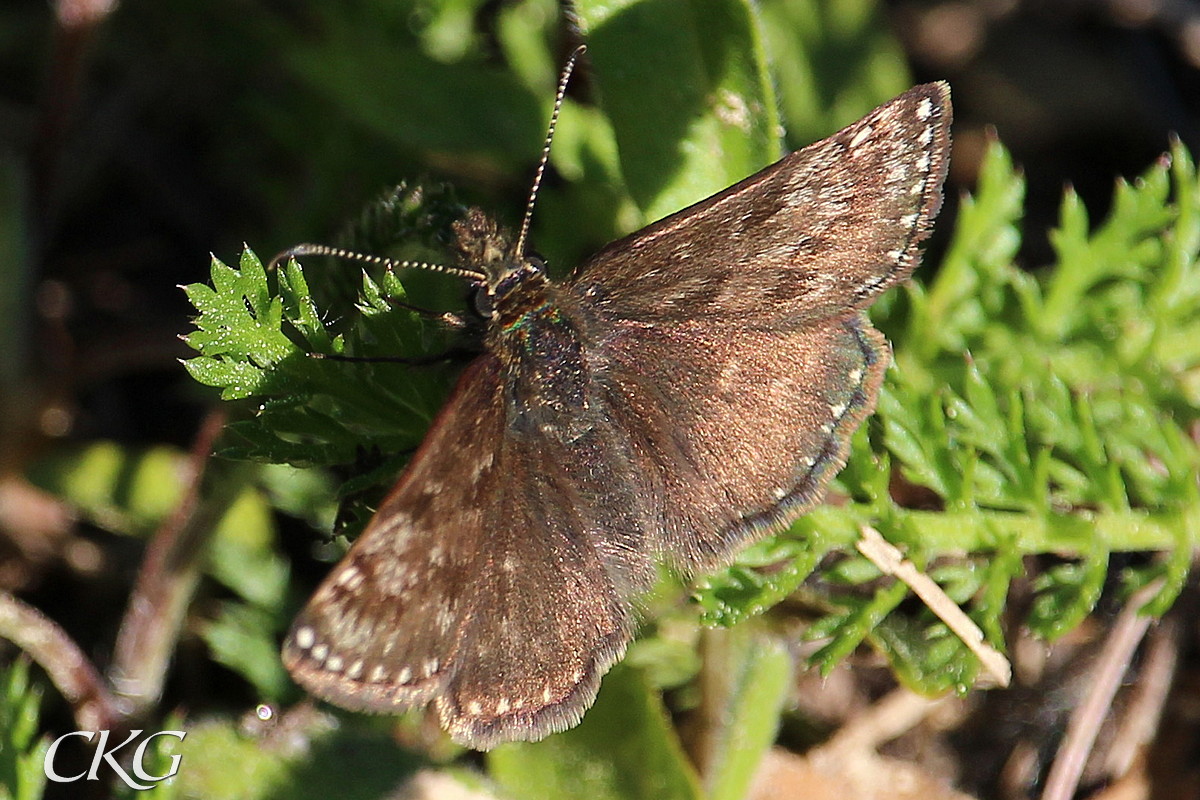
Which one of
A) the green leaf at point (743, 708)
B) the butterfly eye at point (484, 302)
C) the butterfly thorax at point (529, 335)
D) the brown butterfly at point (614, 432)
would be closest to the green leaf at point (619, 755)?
the green leaf at point (743, 708)

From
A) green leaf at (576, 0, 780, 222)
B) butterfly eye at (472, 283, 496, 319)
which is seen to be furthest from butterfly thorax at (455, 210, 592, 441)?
green leaf at (576, 0, 780, 222)

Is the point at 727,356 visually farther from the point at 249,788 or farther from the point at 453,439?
the point at 249,788

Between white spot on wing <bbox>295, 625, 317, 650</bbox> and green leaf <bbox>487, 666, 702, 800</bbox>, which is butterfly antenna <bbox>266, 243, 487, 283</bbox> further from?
green leaf <bbox>487, 666, 702, 800</bbox>

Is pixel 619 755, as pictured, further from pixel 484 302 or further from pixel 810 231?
pixel 810 231

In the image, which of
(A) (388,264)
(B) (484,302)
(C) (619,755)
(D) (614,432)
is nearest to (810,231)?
(D) (614,432)

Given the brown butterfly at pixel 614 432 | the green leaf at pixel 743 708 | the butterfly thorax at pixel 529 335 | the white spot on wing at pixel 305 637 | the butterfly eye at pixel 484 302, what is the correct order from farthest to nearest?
the green leaf at pixel 743 708 < the butterfly eye at pixel 484 302 < the butterfly thorax at pixel 529 335 < the brown butterfly at pixel 614 432 < the white spot on wing at pixel 305 637

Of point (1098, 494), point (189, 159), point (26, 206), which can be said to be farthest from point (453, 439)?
point (189, 159)

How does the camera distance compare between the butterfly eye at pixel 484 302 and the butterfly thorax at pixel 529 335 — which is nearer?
the butterfly thorax at pixel 529 335

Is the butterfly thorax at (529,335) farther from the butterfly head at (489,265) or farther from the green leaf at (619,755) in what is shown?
the green leaf at (619,755)

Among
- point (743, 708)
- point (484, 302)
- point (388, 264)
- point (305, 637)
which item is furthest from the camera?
point (743, 708)
